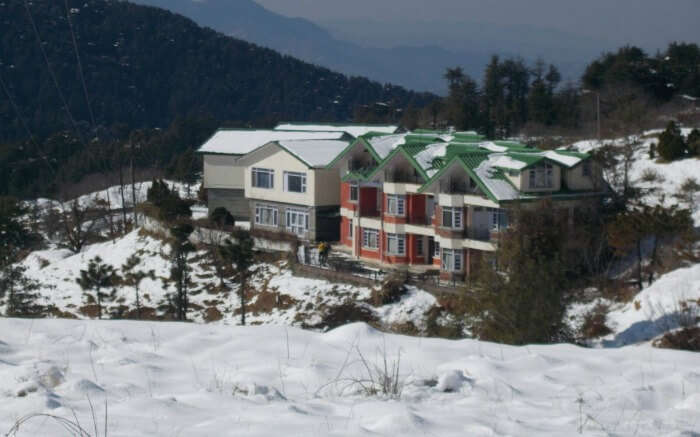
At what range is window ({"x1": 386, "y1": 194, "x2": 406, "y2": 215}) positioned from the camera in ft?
89.1

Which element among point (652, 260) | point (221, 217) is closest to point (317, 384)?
point (652, 260)

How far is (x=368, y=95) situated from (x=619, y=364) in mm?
99939

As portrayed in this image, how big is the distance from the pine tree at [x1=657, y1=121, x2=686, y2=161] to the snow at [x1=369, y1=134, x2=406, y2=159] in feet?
25.9

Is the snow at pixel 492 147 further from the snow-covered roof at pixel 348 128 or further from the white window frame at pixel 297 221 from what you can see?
the snow-covered roof at pixel 348 128

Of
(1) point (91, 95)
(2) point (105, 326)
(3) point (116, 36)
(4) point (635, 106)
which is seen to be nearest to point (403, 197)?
(4) point (635, 106)

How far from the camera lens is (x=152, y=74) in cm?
10750

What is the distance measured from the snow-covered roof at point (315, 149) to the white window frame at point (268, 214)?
2.22m

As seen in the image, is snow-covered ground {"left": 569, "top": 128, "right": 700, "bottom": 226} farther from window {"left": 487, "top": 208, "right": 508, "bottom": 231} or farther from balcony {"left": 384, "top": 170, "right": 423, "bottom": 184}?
balcony {"left": 384, "top": 170, "right": 423, "bottom": 184}

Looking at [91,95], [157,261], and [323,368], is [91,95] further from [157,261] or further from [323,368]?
[323,368]

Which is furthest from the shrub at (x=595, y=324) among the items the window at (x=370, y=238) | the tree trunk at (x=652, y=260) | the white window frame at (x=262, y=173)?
the white window frame at (x=262, y=173)

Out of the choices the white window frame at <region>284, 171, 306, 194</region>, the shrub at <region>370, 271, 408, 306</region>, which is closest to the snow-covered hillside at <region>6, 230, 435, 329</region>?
the shrub at <region>370, 271, 408, 306</region>

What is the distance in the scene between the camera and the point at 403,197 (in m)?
27.1

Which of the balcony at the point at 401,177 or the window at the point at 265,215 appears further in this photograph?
the window at the point at 265,215

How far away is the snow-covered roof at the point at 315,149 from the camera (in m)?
30.8
